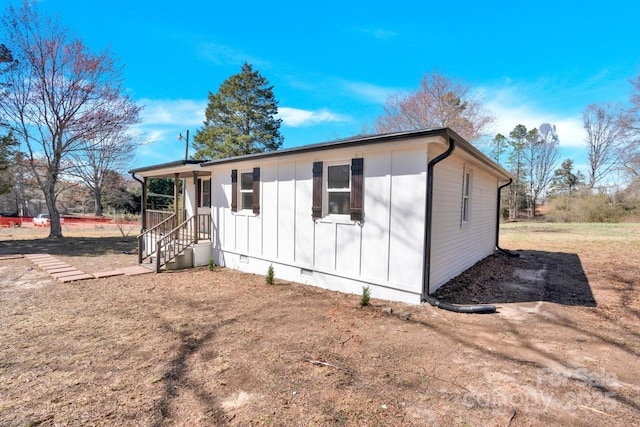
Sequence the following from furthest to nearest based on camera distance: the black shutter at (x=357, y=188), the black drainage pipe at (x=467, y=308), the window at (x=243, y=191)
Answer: the window at (x=243, y=191) < the black shutter at (x=357, y=188) < the black drainage pipe at (x=467, y=308)

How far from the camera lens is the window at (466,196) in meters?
6.72

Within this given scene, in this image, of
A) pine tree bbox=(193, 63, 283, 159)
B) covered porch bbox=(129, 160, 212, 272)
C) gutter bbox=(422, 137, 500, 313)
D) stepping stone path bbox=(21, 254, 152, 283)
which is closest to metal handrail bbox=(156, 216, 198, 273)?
covered porch bbox=(129, 160, 212, 272)

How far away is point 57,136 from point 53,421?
623 inches

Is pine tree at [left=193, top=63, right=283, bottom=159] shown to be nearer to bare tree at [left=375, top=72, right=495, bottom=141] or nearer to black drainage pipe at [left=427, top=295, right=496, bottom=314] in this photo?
bare tree at [left=375, top=72, right=495, bottom=141]

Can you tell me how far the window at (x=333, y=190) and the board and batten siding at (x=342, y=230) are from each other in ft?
0.50

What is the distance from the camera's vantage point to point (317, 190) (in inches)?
227

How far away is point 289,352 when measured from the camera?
324 centimetres

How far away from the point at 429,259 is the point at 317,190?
239cm

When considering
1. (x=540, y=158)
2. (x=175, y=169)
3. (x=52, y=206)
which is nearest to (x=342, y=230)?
(x=175, y=169)

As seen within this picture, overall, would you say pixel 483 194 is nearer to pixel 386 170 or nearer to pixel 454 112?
pixel 386 170

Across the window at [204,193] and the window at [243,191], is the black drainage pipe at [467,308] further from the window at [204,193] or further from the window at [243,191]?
the window at [204,193]

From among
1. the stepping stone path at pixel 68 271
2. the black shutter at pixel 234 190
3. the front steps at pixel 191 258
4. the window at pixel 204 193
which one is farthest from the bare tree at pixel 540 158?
the stepping stone path at pixel 68 271

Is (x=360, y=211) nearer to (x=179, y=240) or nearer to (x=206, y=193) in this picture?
(x=179, y=240)

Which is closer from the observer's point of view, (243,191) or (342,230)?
(342,230)
